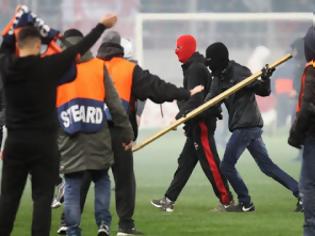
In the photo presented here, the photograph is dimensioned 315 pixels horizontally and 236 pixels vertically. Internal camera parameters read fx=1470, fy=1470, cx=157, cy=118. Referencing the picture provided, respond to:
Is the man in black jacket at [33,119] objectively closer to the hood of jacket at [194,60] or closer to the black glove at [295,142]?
the black glove at [295,142]

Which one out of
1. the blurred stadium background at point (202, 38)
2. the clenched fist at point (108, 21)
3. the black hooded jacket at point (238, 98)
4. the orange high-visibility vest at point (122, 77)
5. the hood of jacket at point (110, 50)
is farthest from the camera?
the blurred stadium background at point (202, 38)

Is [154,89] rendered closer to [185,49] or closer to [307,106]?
[307,106]

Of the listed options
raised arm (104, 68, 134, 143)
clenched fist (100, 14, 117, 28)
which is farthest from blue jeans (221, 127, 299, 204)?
clenched fist (100, 14, 117, 28)

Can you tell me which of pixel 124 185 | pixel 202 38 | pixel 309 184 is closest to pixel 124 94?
pixel 124 185

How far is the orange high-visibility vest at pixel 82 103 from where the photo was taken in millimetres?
10789

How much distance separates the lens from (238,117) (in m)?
14.1

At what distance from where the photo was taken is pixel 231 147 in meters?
14.3

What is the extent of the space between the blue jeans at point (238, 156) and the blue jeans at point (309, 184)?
12.2 feet

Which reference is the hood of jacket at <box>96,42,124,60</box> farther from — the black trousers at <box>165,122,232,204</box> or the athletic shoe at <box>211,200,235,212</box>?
the athletic shoe at <box>211,200,235,212</box>

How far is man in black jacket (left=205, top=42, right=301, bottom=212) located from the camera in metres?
14.1

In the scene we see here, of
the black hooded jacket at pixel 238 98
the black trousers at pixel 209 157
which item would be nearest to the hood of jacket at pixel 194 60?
the black hooded jacket at pixel 238 98

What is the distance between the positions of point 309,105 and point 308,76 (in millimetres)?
201

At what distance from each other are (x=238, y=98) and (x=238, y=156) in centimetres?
61

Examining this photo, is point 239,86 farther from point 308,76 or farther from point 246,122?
point 308,76
